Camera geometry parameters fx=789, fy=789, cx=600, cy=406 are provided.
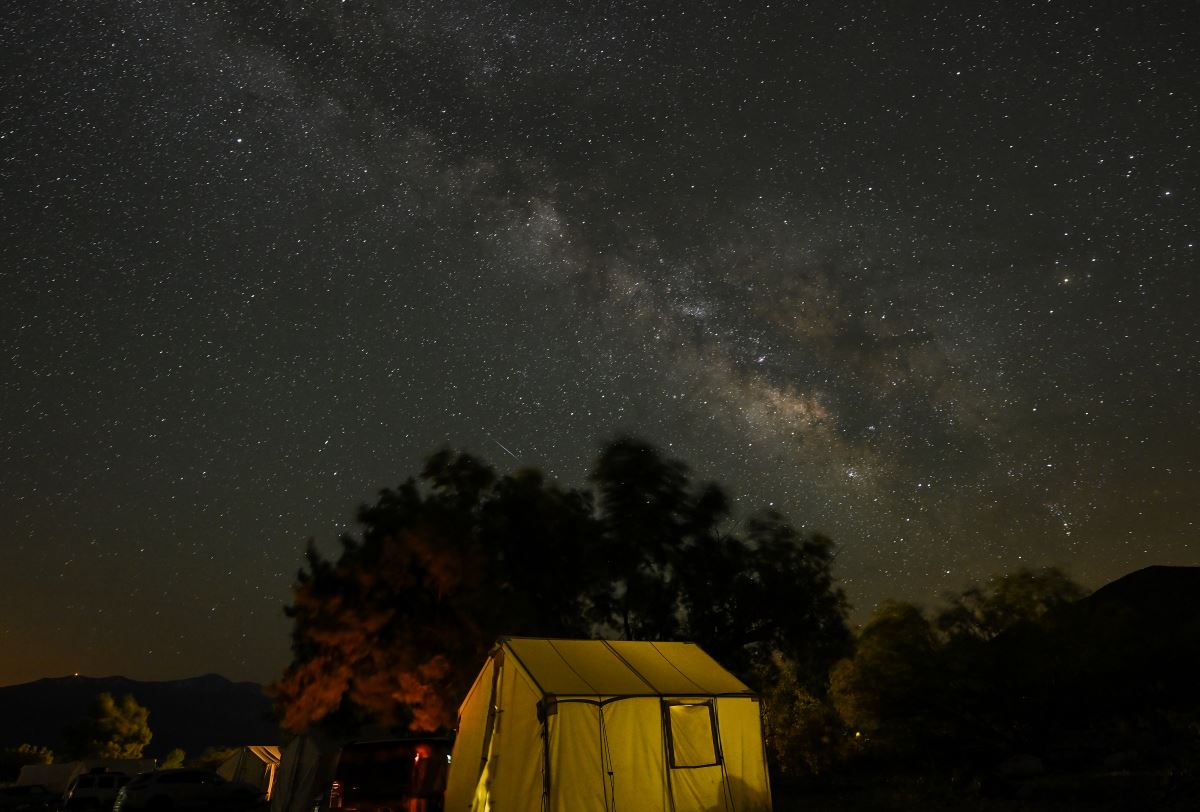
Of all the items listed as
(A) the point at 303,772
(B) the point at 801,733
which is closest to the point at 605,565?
(B) the point at 801,733

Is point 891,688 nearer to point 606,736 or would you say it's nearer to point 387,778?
point 606,736

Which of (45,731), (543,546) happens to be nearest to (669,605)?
(543,546)

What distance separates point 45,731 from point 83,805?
172 metres

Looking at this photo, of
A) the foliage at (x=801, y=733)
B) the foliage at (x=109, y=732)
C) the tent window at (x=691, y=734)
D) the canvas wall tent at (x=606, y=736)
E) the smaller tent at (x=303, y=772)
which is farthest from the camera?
the foliage at (x=109, y=732)

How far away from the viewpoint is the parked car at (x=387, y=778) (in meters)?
11.1

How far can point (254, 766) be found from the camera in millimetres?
33406

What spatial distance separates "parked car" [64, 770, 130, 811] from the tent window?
79.3ft

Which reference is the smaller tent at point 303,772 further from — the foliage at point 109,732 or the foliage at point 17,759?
the foliage at point 109,732

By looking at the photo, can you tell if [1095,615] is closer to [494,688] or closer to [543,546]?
[543,546]

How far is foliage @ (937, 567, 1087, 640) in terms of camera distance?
82.0ft

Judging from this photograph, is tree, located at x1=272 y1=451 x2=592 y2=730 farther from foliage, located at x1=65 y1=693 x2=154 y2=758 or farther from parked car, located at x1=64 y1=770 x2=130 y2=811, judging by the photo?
foliage, located at x1=65 y1=693 x2=154 y2=758

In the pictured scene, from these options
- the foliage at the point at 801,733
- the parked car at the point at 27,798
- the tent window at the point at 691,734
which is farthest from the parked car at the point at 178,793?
the tent window at the point at 691,734

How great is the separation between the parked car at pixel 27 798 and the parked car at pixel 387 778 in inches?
994

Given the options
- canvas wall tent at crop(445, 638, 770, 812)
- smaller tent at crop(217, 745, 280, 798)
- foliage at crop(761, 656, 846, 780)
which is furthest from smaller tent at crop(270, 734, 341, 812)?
foliage at crop(761, 656, 846, 780)
